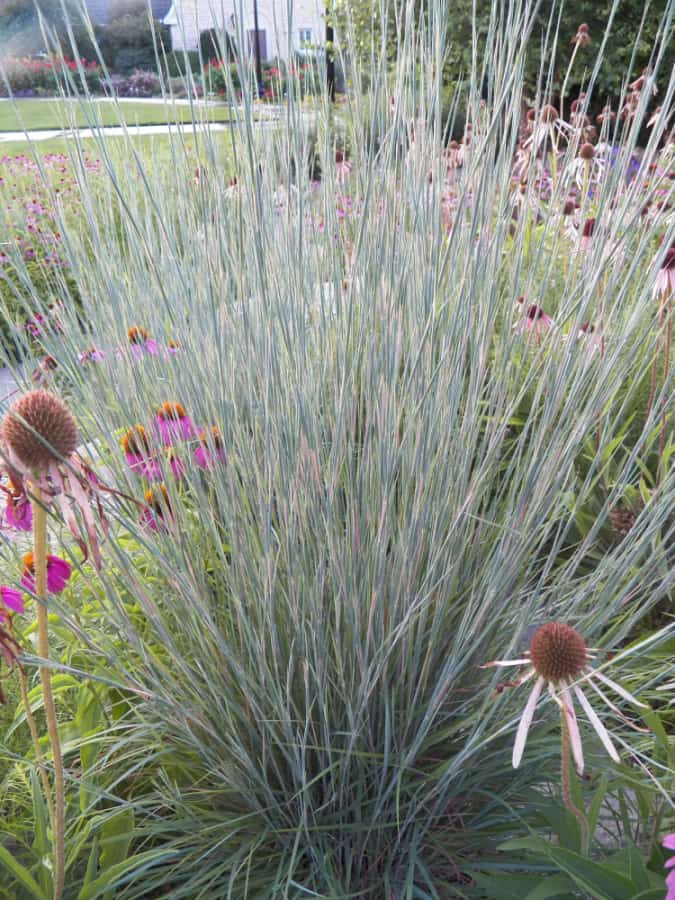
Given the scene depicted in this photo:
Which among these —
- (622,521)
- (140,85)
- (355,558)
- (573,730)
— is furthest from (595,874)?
(140,85)

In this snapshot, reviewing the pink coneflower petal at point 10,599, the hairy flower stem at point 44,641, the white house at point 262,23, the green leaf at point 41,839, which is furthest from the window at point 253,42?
the green leaf at point 41,839

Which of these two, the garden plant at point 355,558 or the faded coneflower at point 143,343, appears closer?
the garden plant at point 355,558

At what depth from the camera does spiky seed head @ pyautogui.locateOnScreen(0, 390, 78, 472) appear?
0.68 m

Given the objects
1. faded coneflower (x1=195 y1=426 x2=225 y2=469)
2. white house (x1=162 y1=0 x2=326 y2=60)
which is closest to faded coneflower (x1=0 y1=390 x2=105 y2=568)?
faded coneflower (x1=195 y1=426 x2=225 y2=469)

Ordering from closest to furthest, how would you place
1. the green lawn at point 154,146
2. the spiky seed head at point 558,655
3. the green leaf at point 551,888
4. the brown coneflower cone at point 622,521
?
the spiky seed head at point 558,655 < the green leaf at point 551,888 < the green lawn at point 154,146 < the brown coneflower cone at point 622,521

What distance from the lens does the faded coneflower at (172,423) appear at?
981mm

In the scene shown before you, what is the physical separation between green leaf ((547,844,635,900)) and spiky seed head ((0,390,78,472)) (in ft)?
1.82

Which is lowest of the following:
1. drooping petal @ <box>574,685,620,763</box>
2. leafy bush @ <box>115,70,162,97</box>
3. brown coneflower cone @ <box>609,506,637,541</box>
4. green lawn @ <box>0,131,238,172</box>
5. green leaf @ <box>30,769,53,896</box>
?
brown coneflower cone @ <box>609,506,637,541</box>

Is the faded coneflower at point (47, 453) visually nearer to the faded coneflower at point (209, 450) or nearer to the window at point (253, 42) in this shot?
the faded coneflower at point (209, 450)

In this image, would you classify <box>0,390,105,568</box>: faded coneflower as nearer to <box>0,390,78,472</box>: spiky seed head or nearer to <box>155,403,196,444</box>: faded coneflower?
<box>0,390,78,472</box>: spiky seed head

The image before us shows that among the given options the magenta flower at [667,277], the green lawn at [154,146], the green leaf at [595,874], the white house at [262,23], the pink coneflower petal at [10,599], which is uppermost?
the white house at [262,23]

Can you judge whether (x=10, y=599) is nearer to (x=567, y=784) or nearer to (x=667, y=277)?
(x=567, y=784)

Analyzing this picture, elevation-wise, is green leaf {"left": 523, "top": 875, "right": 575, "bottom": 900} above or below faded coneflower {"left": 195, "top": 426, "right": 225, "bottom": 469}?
below

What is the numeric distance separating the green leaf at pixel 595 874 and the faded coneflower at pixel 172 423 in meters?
0.57
